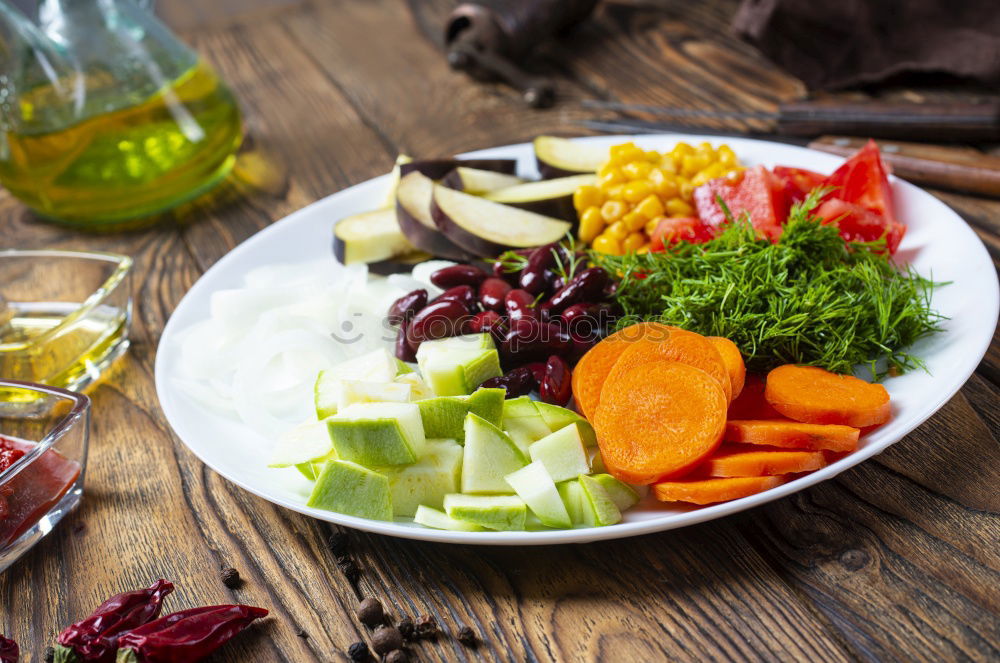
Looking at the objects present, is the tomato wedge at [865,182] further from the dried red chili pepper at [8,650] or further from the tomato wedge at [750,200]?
the dried red chili pepper at [8,650]

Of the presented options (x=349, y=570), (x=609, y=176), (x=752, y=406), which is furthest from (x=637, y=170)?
(x=349, y=570)

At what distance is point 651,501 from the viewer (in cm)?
137

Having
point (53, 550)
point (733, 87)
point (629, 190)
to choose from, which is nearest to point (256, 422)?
point (53, 550)

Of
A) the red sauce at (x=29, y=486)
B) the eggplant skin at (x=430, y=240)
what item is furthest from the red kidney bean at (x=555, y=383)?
the red sauce at (x=29, y=486)

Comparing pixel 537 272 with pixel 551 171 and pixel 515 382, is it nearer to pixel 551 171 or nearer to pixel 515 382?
pixel 515 382

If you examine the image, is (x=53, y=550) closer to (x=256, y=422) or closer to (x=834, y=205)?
(x=256, y=422)

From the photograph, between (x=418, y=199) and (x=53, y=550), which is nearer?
(x=53, y=550)

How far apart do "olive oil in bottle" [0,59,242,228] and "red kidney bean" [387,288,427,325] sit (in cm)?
111

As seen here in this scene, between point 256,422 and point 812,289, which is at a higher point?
point 812,289

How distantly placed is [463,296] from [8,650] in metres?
0.94

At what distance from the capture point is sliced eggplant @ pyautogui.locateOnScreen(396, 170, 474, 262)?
2.03 meters

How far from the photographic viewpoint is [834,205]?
1.80 m

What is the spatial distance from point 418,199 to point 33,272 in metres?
1.01

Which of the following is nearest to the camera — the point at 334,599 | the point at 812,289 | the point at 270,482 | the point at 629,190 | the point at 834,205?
the point at 334,599
